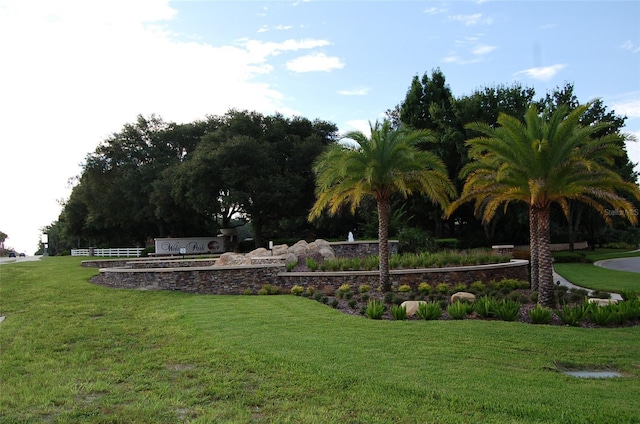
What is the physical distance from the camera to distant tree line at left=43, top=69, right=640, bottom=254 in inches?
1259

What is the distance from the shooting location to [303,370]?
649cm

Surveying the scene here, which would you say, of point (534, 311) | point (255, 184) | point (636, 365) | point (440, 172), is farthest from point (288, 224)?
point (636, 365)

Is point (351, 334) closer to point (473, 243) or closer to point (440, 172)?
point (440, 172)

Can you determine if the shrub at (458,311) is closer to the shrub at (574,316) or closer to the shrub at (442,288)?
the shrub at (574,316)

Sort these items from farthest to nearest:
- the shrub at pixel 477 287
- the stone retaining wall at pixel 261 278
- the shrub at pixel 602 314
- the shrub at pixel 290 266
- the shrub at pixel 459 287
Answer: the shrub at pixel 290 266, the stone retaining wall at pixel 261 278, the shrub at pixel 459 287, the shrub at pixel 477 287, the shrub at pixel 602 314

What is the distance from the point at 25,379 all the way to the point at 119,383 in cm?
133

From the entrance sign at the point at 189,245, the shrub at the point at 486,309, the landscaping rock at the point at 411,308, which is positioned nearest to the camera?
the shrub at the point at 486,309

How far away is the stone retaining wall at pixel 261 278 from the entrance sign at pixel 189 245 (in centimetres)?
2453

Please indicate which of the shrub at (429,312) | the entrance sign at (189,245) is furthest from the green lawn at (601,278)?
the entrance sign at (189,245)

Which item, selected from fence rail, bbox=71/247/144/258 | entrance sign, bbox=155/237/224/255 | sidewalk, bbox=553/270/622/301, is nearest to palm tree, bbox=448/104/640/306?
sidewalk, bbox=553/270/622/301

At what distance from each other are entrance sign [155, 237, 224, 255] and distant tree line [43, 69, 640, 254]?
2.06 m

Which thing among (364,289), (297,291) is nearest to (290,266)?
(297,291)

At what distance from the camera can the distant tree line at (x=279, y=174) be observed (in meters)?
32.0

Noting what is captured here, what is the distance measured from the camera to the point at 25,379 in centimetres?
643
